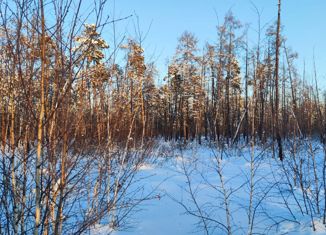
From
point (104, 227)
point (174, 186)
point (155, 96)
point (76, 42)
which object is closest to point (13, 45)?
point (76, 42)

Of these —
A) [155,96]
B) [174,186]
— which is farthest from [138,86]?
[155,96]

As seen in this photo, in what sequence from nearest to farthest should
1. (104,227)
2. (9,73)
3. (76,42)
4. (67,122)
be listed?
(76,42)
(67,122)
(9,73)
(104,227)

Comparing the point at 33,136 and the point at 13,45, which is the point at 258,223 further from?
the point at 13,45

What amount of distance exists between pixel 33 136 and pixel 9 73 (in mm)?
663

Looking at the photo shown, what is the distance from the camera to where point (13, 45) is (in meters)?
2.30

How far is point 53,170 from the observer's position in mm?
2346

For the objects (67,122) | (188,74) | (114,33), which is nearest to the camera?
(67,122)

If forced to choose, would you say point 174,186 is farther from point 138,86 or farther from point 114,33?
point 114,33

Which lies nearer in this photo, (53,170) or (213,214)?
(53,170)

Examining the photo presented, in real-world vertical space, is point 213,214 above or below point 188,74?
below

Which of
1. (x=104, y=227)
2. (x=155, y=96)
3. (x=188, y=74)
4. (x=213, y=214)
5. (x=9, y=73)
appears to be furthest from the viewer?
(x=155, y=96)

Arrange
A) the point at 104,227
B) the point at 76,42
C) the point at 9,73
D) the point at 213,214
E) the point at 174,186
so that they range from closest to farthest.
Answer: the point at 76,42 < the point at 9,73 < the point at 104,227 < the point at 213,214 < the point at 174,186

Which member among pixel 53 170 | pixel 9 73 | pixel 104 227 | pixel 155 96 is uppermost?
pixel 155 96

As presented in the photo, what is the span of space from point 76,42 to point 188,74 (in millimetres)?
27248
